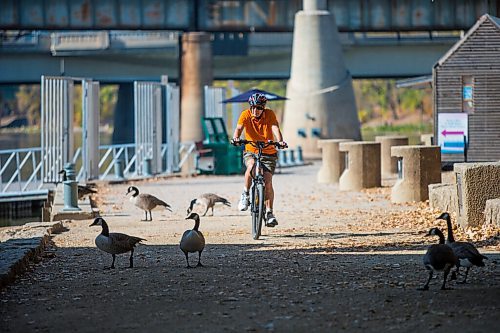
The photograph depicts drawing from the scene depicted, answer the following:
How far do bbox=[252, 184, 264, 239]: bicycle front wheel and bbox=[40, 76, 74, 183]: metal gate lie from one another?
14.3 m

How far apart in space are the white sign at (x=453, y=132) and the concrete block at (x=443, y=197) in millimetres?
9228

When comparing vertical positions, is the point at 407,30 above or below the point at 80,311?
above

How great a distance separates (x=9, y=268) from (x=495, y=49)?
62.7ft

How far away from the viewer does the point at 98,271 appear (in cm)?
1370

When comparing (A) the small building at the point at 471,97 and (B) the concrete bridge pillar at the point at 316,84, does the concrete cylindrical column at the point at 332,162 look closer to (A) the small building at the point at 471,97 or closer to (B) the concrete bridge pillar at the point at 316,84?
(A) the small building at the point at 471,97

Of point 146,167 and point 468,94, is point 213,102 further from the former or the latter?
point 468,94

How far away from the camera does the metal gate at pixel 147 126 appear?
3666cm

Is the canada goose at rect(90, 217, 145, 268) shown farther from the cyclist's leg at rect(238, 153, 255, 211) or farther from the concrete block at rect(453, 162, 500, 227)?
the concrete block at rect(453, 162, 500, 227)

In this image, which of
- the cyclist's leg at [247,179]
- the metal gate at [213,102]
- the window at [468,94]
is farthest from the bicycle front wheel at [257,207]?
the metal gate at [213,102]

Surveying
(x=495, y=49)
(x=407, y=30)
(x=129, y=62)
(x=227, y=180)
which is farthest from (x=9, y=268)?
(x=129, y=62)

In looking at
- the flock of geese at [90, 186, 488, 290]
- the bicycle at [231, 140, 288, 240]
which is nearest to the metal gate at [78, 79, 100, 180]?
the bicycle at [231, 140, 288, 240]

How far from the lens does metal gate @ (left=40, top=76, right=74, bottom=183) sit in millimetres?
30359

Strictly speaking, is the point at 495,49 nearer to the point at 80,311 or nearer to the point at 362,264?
the point at 362,264

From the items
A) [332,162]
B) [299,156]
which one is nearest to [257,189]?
[332,162]
